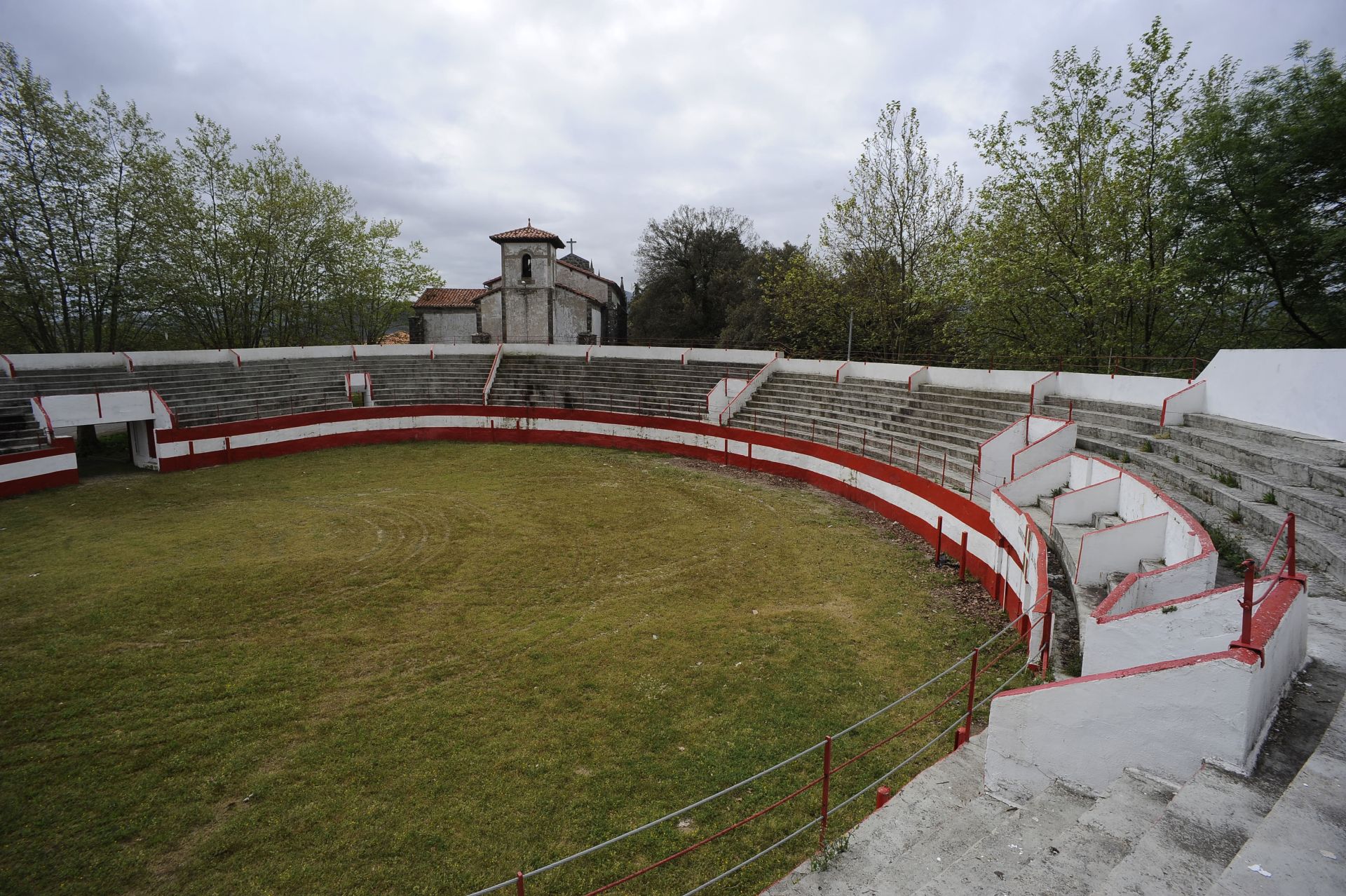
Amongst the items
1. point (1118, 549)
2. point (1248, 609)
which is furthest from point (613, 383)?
point (1248, 609)

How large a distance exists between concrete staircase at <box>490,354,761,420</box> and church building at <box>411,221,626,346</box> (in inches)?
220

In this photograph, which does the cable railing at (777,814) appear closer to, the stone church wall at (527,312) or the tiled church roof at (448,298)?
the stone church wall at (527,312)

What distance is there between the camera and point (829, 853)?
4184 millimetres

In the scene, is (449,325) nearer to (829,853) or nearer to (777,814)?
(777,814)

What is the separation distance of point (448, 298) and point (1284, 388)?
40728 millimetres

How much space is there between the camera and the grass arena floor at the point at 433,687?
5.11 meters

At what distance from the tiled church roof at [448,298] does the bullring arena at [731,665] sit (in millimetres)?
24342

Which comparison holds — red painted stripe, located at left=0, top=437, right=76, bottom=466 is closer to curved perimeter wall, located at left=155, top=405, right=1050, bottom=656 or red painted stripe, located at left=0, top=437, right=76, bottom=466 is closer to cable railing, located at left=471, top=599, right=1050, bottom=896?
curved perimeter wall, located at left=155, top=405, right=1050, bottom=656

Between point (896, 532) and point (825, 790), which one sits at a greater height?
point (825, 790)

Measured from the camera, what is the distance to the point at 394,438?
23.7 meters


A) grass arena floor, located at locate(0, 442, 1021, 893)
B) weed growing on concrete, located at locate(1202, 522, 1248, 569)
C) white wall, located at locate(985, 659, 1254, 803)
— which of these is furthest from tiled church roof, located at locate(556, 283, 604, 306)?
white wall, located at locate(985, 659, 1254, 803)

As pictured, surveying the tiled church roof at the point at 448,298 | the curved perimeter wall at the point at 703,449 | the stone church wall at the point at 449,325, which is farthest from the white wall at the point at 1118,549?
the stone church wall at the point at 449,325

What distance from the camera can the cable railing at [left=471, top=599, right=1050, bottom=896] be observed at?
469 centimetres

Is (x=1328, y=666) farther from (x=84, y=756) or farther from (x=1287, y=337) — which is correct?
(x=1287, y=337)
